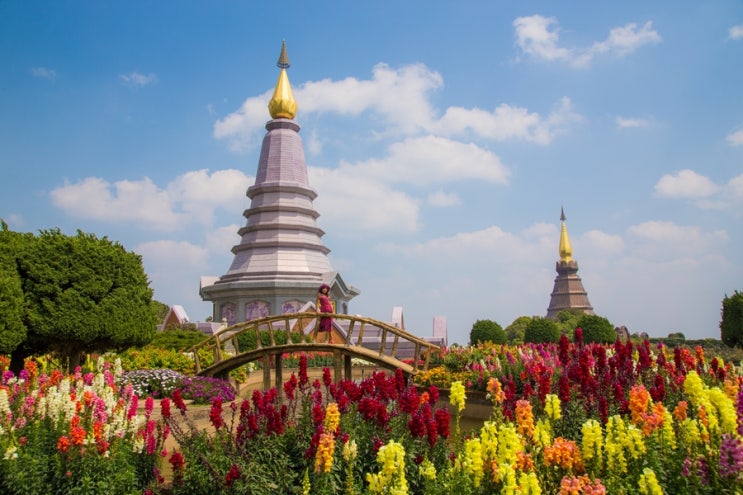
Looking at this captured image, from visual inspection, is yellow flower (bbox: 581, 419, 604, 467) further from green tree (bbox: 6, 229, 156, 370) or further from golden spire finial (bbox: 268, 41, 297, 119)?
golden spire finial (bbox: 268, 41, 297, 119)

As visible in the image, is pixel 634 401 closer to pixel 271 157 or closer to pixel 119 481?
pixel 119 481

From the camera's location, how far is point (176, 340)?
2659cm

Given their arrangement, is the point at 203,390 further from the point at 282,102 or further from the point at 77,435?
the point at 282,102

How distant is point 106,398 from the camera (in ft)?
26.6

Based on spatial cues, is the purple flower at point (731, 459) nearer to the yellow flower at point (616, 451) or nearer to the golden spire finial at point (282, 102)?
the yellow flower at point (616, 451)

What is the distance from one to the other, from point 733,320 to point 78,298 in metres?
28.2

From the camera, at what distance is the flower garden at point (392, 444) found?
4816mm

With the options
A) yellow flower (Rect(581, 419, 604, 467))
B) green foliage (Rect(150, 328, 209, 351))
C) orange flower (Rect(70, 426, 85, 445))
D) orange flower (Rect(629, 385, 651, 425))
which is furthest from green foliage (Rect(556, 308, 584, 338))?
orange flower (Rect(70, 426, 85, 445))

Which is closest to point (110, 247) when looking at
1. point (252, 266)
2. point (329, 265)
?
point (252, 266)

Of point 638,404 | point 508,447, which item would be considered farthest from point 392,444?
point 638,404

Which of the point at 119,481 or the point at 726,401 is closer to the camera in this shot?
the point at 726,401

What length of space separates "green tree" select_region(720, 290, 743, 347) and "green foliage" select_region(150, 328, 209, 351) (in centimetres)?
2517

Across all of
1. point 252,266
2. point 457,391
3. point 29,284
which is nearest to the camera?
point 457,391

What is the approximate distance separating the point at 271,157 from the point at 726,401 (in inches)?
1597
